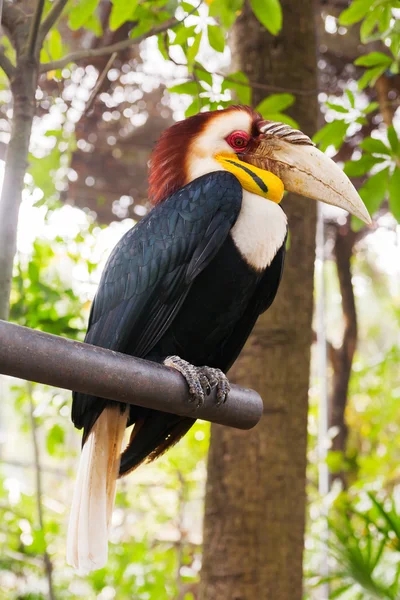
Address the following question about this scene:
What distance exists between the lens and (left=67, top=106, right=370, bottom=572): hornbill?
103 centimetres

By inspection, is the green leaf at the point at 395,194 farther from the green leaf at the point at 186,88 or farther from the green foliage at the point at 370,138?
the green leaf at the point at 186,88

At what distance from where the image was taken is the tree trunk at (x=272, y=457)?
1592 mm

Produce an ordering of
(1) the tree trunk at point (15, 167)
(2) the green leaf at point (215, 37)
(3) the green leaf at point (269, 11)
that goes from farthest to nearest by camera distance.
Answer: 1. (2) the green leaf at point (215, 37)
2. (3) the green leaf at point (269, 11)
3. (1) the tree trunk at point (15, 167)

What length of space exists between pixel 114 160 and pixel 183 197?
145 cm

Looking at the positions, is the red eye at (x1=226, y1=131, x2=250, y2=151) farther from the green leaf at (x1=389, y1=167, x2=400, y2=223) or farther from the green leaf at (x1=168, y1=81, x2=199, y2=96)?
the green leaf at (x1=389, y1=167, x2=400, y2=223)

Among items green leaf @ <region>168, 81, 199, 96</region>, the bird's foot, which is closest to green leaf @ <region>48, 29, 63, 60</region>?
green leaf @ <region>168, 81, 199, 96</region>

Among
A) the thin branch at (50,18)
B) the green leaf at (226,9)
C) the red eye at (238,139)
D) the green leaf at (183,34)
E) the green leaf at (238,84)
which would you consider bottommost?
the red eye at (238,139)

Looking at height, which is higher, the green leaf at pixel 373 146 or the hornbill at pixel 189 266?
the green leaf at pixel 373 146

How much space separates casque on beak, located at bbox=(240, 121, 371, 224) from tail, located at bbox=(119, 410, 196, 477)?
439mm

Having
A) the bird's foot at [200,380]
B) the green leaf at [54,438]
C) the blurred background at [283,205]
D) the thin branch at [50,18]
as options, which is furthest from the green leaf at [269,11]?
A: the green leaf at [54,438]

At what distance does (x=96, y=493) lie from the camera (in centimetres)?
104

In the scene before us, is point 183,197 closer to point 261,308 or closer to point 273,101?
point 261,308

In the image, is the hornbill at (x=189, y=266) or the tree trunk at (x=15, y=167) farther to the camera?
the hornbill at (x=189, y=266)

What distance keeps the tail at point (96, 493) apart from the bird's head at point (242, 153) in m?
0.42
